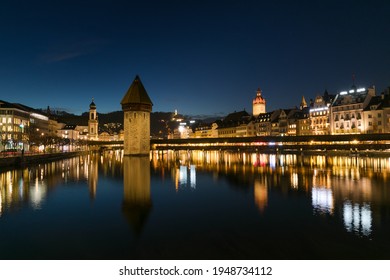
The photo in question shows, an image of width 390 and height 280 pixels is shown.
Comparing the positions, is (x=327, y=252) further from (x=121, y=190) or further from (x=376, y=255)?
(x=121, y=190)

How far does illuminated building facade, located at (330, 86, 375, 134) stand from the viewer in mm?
58688

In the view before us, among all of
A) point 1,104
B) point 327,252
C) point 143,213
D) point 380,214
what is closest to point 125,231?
point 143,213

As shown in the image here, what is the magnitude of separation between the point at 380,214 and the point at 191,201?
7.13m

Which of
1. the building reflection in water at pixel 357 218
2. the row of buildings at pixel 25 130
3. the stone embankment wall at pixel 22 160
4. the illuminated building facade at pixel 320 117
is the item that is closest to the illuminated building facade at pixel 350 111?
the illuminated building facade at pixel 320 117

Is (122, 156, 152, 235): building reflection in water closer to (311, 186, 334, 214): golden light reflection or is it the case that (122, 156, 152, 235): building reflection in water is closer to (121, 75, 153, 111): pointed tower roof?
(311, 186, 334, 214): golden light reflection

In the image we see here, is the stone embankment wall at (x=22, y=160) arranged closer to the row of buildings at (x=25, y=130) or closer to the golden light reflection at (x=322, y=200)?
the row of buildings at (x=25, y=130)


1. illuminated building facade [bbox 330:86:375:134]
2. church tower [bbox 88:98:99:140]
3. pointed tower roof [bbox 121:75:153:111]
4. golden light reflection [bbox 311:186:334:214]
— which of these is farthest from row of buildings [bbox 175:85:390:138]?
church tower [bbox 88:98:99:140]

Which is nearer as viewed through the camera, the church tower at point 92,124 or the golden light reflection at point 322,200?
the golden light reflection at point 322,200

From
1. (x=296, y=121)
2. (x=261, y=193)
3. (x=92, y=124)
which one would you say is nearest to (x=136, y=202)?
(x=261, y=193)

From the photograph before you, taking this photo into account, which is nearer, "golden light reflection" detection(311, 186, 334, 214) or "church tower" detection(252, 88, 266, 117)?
"golden light reflection" detection(311, 186, 334, 214)

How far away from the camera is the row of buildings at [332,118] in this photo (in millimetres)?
55281

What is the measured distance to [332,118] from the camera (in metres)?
65.2

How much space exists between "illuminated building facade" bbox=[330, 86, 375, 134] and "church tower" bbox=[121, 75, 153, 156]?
36655mm

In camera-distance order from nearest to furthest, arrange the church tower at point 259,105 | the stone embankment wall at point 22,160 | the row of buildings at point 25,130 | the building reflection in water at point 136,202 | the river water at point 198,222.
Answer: the river water at point 198,222 → the building reflection in water at point 136,202 → the stone embankment wall at point 22,160 → the row of buildings at point 25,130 → the church tower at point 259,105
